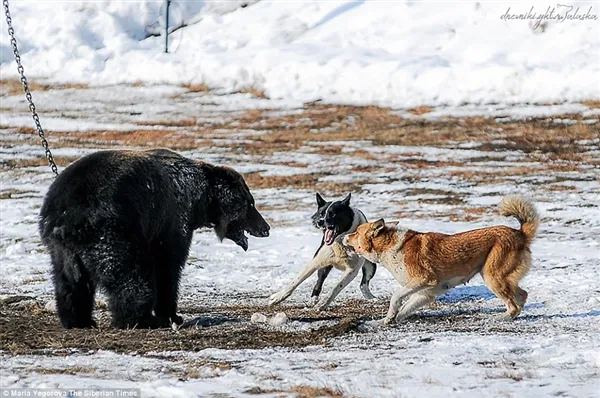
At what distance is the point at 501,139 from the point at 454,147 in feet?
4.07

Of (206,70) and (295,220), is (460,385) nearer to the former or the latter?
(295,220)

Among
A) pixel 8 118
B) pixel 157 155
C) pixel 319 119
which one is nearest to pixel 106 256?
pixel 157 155

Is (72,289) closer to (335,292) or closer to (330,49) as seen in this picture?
(335,292)

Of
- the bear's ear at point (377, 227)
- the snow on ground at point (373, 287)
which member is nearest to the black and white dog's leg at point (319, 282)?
the snow on ground at point (373, 287)

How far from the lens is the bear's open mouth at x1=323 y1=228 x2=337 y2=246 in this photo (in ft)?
32.7

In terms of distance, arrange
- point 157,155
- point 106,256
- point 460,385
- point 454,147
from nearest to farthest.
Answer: point 460,385 < point 106,256 < point 157,155 < point 454,147

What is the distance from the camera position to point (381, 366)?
239 inches

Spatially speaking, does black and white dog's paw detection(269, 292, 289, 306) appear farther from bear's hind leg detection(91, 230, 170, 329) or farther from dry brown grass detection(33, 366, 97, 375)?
dry brown grass detection(33, 366, 97, 375)

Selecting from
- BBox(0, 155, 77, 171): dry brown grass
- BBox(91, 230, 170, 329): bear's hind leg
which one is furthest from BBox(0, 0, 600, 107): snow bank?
BBox(91, 230, 170, 329): bear's hind leg

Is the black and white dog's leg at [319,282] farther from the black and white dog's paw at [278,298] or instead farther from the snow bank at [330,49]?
the snow bank at [330,49]

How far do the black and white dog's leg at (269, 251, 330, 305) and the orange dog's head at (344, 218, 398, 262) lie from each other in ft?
3.86

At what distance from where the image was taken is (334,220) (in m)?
9.98

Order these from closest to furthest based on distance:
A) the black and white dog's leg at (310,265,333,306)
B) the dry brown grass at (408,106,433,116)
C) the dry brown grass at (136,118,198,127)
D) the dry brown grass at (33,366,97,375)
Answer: the dry brown grass at (33,366,97,375) < the black and white dog's leg at (310,265,333,306) < the dry brown grass at (408,106,433,116) < the dry brown grass at (136,118,198,127)

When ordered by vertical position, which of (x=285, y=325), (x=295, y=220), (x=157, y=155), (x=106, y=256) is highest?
(x=157, y=155)
